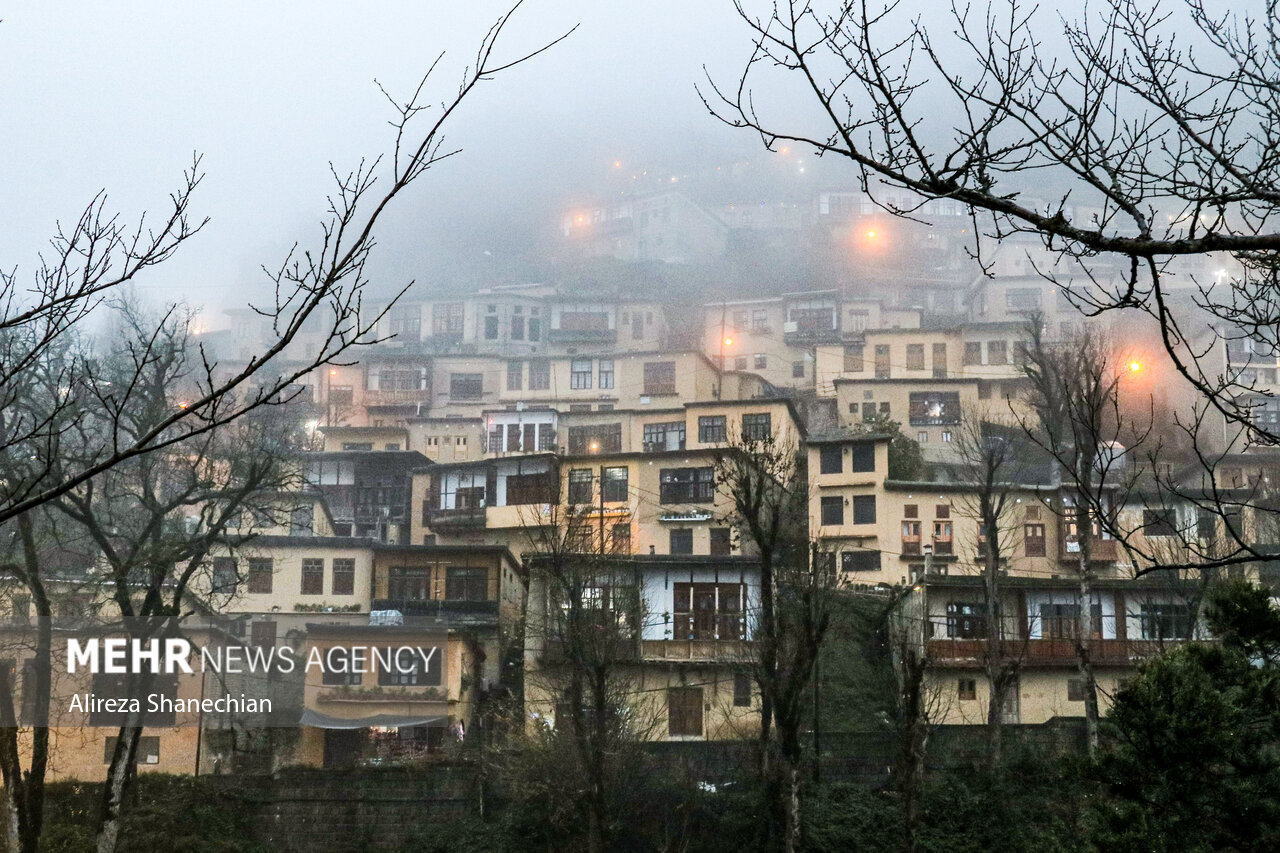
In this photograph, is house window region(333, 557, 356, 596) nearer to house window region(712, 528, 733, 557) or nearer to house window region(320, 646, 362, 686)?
house window region(320, 646, 362, 686)

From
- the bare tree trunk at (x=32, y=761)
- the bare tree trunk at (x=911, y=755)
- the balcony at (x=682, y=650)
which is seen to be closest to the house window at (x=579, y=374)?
the balcony at (x=682, y=650)

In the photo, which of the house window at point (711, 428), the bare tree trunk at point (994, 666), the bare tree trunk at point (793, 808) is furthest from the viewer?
the house window at point (711, 428)

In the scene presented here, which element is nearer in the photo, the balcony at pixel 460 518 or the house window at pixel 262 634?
the house window at pixel 262 634

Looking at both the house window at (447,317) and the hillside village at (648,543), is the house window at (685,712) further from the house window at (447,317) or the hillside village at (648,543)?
the house window at (447,317)

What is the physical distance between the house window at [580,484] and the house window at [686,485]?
2.74 meters

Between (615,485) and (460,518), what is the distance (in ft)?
22.3

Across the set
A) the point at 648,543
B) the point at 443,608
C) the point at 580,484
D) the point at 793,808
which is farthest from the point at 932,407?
the point at 793,808

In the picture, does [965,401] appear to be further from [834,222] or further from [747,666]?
[834,222]

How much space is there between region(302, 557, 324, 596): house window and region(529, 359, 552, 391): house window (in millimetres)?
30506

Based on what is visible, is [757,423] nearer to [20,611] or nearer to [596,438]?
[596,438]

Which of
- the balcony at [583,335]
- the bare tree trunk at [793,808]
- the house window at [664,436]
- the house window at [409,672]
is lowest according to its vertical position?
the bare tree trunk at [793,808]

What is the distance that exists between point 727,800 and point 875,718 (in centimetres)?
695

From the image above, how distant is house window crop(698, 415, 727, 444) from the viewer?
48.7m

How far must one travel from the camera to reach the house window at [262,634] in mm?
36500
